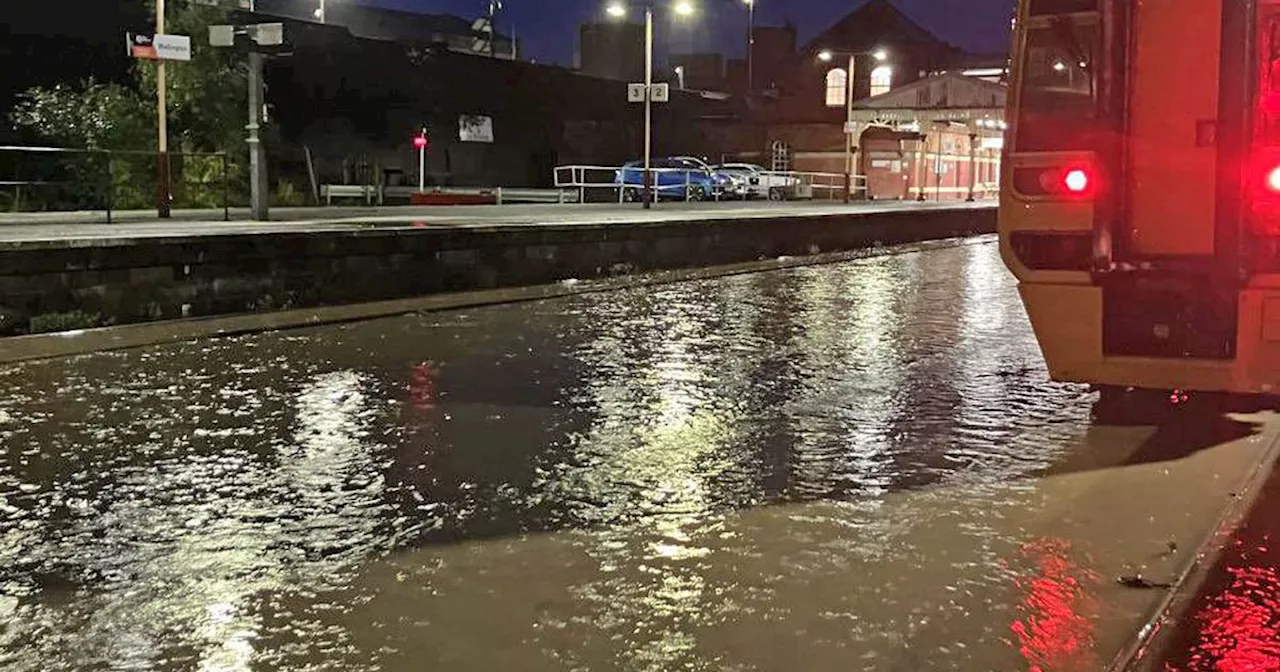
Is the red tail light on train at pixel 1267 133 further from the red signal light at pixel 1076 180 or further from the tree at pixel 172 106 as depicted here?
the tree at pixel 172 106

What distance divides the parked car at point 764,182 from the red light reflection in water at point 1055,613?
130ft

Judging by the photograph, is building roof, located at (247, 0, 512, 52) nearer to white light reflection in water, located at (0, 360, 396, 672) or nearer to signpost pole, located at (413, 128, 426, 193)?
signpost pole, located at (413, 128, 426, 193)

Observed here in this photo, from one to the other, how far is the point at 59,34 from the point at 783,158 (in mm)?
39714

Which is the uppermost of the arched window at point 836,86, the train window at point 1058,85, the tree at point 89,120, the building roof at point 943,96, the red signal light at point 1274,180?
the arched window at point 836,86

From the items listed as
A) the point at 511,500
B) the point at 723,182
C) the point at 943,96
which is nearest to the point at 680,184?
the point at 723,182

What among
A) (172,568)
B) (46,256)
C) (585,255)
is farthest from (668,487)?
(585,255)

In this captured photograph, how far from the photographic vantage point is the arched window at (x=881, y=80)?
70.4 metres

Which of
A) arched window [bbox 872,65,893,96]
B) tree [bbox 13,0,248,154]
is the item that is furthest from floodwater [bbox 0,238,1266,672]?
arched window [bbox 872,65,893,96]

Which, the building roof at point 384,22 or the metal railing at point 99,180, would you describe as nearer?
the metal railing at point 99,180

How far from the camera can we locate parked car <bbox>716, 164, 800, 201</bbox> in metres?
45.7

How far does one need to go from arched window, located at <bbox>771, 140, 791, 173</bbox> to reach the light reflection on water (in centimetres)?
5173

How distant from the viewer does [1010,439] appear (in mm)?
7688

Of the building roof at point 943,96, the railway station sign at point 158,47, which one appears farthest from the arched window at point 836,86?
the railway station sign at point 158,47

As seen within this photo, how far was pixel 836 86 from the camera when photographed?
70.6 metres
